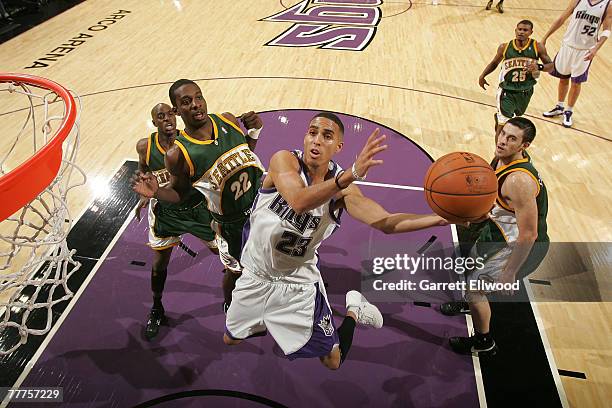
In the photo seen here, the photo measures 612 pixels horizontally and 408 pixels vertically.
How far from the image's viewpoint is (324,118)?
7.68 feet

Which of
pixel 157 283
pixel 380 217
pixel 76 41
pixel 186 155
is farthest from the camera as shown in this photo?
pixel 76 41

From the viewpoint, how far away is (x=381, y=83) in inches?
277

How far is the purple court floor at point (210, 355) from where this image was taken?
2936 mm

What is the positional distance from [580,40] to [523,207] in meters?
4.18

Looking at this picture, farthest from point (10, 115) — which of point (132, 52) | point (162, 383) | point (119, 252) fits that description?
point (162, 383)

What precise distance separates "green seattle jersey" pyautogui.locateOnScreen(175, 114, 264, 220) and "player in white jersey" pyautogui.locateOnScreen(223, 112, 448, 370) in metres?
0.26

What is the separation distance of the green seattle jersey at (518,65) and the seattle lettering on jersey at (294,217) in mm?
3554

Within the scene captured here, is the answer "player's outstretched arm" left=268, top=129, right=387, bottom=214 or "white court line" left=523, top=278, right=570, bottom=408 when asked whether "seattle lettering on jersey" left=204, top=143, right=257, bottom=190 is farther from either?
"white court line" left=523, top=278, right=570, bottom=408

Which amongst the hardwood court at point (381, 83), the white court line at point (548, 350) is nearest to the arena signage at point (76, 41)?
the hardwood court at point (381, 83)

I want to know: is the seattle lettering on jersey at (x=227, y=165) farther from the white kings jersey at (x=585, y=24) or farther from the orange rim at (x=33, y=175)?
the white kings jersey at (x=585, y=24)

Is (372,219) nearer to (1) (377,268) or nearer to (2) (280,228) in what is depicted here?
(2) (280,228)

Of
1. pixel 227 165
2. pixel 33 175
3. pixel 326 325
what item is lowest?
pixel 326 325

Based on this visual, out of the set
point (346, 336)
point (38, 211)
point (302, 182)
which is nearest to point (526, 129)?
point (302, 182)

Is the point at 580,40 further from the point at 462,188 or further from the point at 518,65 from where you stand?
the point at 462,188
